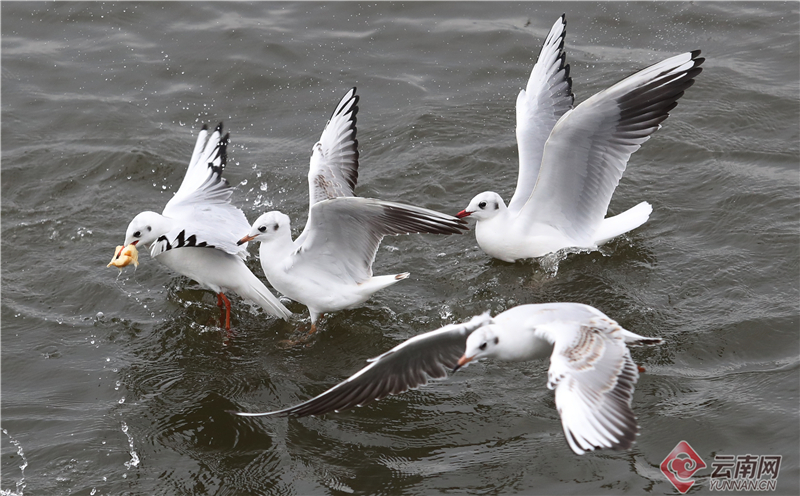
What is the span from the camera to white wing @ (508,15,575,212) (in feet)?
25.0

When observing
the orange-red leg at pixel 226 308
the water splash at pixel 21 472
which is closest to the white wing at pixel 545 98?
the orange-red leg at pixel 226 308

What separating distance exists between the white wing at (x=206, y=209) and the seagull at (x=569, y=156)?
203 centimetres

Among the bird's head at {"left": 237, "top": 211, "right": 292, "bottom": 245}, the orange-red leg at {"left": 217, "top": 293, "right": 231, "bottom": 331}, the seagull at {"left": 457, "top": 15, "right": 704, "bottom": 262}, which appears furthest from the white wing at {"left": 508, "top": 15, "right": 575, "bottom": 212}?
the orange-red leg at {"left": 217, "top": 293, "right": 231, "bottom": 331}

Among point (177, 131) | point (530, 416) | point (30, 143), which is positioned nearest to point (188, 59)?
point (177, 131)

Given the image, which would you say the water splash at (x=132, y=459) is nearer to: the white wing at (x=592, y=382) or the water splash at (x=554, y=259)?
the white wing at (x=592, y=382)

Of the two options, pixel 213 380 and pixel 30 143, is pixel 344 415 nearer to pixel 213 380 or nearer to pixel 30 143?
pixel 213 380

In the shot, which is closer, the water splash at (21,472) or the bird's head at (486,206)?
the water splash at (21,472)

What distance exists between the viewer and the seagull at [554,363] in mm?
4191

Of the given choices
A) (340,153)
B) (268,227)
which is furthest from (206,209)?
(340,153)

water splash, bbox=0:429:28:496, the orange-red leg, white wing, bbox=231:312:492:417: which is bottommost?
water splash, bbox=0:429:28:496

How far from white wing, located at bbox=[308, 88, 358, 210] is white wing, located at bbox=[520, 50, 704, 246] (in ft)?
5.12

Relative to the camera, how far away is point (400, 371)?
5484 mm

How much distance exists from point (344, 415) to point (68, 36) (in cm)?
861

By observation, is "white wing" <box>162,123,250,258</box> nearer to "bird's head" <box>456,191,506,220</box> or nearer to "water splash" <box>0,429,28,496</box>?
"water splash" <box>0,429,28,496</box>
